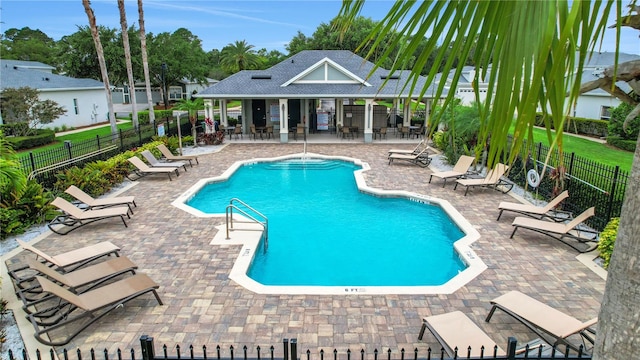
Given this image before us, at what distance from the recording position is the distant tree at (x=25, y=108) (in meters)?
23.9

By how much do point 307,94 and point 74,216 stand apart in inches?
615

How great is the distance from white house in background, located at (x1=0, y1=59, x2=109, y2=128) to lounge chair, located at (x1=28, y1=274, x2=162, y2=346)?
2594 centimetres

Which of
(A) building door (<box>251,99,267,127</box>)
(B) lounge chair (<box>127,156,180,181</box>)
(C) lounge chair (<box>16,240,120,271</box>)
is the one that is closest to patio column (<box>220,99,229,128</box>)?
(A) building door (<box>251,99,267,127</box>)

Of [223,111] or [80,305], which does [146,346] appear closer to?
[80,305]

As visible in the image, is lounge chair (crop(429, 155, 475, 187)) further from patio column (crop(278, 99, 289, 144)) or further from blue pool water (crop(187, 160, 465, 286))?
patio column (crop(278, 99, 289, 144))

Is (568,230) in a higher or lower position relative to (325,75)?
lower

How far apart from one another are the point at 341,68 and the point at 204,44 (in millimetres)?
74268

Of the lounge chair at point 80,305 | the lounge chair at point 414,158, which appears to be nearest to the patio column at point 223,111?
the lounge chair at point 414,158

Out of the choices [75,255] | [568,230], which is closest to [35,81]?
[75,255]

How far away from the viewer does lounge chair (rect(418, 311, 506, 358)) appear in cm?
545

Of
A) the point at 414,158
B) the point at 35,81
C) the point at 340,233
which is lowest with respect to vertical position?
the point at 340,233

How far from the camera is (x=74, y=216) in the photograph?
10.4 meters

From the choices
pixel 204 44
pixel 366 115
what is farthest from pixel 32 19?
pixel 204 44

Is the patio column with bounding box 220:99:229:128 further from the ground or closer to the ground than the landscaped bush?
further from the ground
